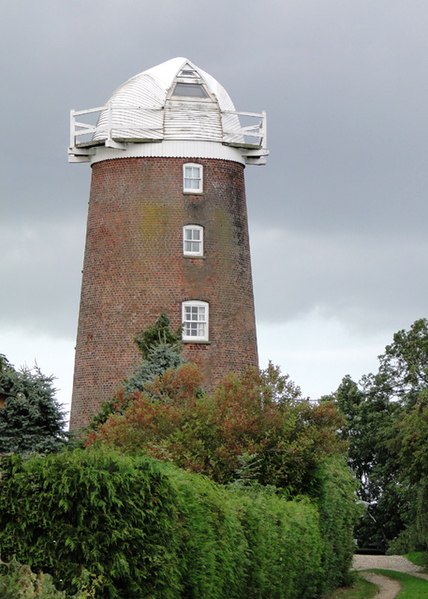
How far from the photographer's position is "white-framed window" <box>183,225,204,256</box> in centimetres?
5288

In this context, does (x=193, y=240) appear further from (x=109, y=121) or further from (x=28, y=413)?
(x=28, y=413)

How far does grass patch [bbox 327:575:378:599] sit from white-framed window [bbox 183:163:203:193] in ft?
50.5

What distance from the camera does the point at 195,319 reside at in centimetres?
5241

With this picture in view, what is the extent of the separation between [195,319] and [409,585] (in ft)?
42.5

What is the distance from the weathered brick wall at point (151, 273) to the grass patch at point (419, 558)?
28.8ft

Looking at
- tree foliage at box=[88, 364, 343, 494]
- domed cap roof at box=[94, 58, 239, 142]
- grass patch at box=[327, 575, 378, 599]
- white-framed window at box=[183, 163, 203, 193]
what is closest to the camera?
tree foliage at box=[88, 364, 343, 494]

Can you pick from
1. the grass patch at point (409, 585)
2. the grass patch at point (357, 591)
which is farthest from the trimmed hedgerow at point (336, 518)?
the grass patch at point (409, 585)

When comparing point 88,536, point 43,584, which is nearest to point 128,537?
point 88,536

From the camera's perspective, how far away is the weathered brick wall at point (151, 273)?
51.9 meters

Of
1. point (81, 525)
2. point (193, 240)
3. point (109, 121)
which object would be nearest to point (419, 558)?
point (193, 240)

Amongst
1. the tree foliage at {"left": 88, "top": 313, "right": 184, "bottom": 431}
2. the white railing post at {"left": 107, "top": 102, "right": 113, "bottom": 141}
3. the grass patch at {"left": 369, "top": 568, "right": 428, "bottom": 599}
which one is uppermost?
the white railing post at {"left": 107, "top": 102, "right": 113, "bottom": 141}

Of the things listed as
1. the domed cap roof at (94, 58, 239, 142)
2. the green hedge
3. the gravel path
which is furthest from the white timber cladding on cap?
the green hedge

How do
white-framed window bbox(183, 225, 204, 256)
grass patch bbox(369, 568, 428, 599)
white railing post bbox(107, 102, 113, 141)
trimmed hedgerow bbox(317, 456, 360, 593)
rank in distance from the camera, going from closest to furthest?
1. trimmed hedgerow bbox(317, 456, 360, 593)
2. grass patch bbox(369, 568, 428, 599)
3. white-framed window bbox(183, 225, 204, 256)
4. white railing post bbox(107, 102, 113, 141)

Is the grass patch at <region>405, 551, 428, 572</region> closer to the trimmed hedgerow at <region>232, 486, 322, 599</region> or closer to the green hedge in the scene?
the trimmed hedgerow at <region>232, 486, 322, 599</region>
